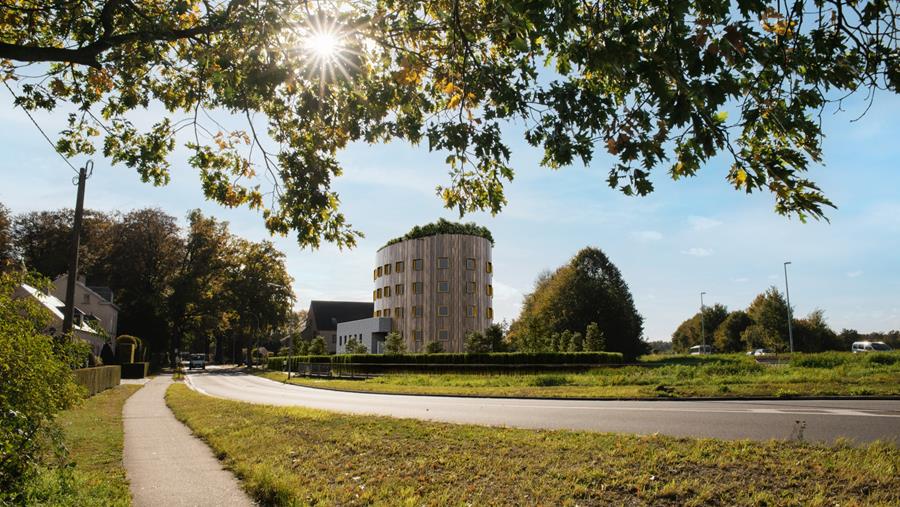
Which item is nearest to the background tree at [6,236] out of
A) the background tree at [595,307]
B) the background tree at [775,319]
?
the background tree at [595,307]

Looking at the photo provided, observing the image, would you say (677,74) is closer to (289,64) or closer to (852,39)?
(852,39)

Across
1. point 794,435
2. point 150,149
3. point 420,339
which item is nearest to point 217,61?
point 150,149

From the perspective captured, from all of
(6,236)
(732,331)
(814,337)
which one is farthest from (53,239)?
(732,331)

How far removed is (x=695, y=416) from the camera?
40.2ft

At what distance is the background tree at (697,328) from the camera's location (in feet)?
347

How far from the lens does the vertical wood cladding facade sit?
187 ft

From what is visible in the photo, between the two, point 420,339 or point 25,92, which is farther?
point 420,339

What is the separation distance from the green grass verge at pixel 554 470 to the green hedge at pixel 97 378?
616 inches

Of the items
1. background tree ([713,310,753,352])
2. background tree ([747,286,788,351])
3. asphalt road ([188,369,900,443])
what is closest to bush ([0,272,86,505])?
asphalt road ([188,369,900,443])

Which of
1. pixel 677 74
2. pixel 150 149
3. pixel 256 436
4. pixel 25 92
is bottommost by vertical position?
pixel 256 436

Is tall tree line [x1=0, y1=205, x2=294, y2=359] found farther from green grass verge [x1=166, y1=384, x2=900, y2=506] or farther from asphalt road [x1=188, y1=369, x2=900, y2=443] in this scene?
green grass verge [x1=166, y1=384, x2=900, y2=506]

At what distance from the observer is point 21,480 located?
5.87 meters

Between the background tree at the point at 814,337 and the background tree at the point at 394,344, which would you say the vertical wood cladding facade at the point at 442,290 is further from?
the background tree at the point at 814,337

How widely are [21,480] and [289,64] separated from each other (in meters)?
5.57
